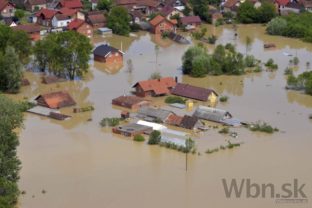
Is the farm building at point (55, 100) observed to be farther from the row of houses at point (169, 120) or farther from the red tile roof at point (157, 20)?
the red tile roof at point (157, 20)

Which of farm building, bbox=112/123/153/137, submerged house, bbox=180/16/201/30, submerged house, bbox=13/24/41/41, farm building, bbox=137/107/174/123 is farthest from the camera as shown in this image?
submerged house, bbox=180/16/201/30

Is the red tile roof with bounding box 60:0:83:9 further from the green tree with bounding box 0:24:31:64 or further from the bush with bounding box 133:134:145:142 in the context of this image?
the bush with bounding box 133:134:145:142

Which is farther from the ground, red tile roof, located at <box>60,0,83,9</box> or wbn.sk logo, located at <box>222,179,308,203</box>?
red tile roof, located at <box>60,0,83,9</box>

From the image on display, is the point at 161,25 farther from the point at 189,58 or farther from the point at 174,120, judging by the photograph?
the point at 174,120

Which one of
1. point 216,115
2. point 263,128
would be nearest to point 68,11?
point 216,115

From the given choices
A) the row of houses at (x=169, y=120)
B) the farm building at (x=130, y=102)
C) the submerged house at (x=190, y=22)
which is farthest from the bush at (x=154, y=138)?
the submerged house at (x=190, y=22)

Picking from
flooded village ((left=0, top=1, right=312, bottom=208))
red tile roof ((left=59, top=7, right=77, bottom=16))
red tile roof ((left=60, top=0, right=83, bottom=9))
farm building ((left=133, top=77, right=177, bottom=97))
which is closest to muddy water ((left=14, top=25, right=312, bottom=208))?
flooded village ((left=0, top=1, right=312, bottom=208))
